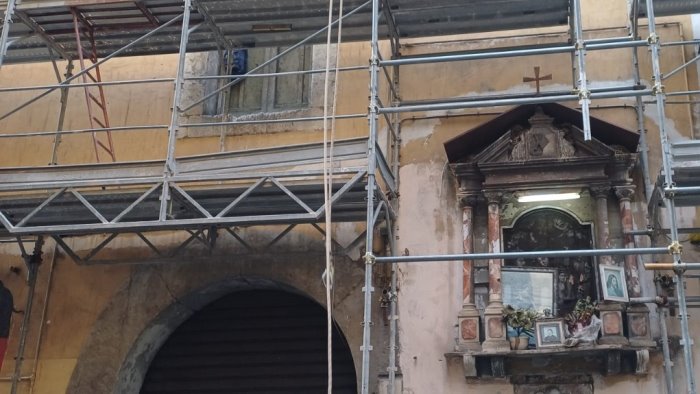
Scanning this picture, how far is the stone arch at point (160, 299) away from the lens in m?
10.7

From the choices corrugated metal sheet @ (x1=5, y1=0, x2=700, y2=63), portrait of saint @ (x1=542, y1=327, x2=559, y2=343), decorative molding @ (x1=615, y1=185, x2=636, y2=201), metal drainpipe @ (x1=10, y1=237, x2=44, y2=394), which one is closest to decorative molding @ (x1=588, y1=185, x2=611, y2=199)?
decorative molding @ (x1=615, y1=185, x2=636, y2=201)

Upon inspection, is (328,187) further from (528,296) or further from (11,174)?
(11,174)

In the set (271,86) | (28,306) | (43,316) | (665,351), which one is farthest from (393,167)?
(28,306)

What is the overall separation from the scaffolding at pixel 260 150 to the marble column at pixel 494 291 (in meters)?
1.03

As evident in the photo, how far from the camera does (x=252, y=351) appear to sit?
37.0ft

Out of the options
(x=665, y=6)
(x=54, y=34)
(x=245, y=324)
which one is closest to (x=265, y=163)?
(x=245, y=324)

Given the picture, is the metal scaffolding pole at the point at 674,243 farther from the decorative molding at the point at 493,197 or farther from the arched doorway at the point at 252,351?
the arched doorway at the point at 252,351

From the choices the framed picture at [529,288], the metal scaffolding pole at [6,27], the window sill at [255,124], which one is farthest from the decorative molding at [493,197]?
the metal scaffolding pole at [6,27]

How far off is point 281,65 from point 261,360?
13.6 ft

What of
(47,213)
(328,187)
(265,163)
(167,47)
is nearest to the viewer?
(328,187)

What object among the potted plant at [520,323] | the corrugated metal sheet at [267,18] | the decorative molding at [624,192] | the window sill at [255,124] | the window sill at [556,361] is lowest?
the window sill at [556,361]

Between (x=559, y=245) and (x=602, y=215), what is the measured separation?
637mm

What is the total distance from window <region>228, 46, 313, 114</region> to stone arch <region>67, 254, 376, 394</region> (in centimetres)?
229

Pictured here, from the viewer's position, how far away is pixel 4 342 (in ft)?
37.0
